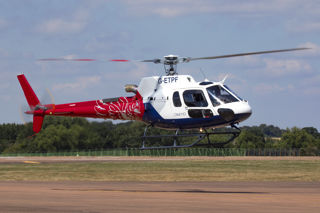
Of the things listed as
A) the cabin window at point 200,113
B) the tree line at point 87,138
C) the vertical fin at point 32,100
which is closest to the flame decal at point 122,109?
the cabin window at point 200,113

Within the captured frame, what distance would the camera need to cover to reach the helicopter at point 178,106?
36.8 meters

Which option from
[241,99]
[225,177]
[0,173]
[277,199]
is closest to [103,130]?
[0,173]

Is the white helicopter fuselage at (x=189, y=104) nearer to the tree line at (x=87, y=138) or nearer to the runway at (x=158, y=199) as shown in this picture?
the runway at (x=158, y=199)

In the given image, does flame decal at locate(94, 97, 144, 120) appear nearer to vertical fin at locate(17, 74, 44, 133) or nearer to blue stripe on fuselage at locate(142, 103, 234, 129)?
blue stripe on fuselage at locate(142, 103, 234, 129)

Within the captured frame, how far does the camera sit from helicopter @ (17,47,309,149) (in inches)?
1448

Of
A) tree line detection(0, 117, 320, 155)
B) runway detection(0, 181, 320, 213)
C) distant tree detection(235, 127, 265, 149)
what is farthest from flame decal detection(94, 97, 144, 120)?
distant tree detection(235, 127, 265, 149)

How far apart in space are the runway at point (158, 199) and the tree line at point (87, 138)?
17.4 metres

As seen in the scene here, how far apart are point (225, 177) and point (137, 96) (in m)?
38.4

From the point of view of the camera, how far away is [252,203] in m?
42.0

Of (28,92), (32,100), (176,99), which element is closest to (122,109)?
(176,99)

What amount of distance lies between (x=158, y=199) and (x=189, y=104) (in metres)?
10.4

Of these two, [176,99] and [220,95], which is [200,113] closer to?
[220,95]

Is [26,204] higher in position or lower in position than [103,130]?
lower

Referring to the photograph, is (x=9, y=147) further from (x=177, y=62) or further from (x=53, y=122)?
(x=177, y=62)
